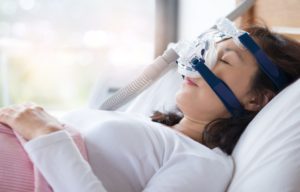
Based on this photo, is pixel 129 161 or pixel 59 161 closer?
pixel 59 161

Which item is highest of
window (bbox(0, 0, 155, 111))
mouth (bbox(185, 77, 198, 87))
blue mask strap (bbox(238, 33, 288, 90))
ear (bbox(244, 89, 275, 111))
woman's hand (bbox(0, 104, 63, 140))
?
blue mask strap (bbox(238, 33, 288, 90))

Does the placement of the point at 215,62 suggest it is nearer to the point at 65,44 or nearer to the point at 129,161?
the point at 129,161

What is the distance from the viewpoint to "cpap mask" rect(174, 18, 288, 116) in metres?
1.32

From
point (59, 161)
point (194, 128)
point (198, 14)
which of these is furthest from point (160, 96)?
point (59, 161)

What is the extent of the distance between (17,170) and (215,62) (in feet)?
2.10

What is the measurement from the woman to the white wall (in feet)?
1.89

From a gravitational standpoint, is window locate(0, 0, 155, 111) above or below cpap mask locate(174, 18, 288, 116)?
below

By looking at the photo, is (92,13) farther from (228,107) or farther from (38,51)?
(228,107)

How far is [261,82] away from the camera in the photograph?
4.43 feet

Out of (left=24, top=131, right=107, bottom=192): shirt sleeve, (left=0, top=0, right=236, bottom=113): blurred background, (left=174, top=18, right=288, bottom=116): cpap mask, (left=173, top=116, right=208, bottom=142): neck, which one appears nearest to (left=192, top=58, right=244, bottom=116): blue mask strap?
(left=174, top=18, right=288, bottom=116): cpap mask

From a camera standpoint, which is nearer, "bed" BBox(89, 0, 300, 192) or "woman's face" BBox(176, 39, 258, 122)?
"bed" BBox(89, 0, 300, 192)

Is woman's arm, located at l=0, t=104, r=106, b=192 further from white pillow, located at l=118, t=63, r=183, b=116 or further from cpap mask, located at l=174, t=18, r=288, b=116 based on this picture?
white pillow, located at l=118, t=63, r=183, b=116

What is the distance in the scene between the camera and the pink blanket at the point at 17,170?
110cm

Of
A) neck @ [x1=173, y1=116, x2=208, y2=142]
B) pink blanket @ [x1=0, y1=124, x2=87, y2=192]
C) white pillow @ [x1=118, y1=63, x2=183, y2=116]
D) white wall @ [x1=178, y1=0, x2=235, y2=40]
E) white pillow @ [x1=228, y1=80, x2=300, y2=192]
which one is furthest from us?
white wall @ [x1=178, y1=0, x2=235, y2=40]
